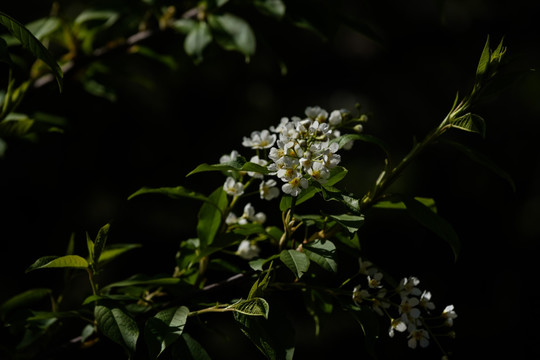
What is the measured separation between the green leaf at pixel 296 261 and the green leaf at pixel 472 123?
27cm

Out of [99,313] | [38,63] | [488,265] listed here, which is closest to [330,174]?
[99,313]

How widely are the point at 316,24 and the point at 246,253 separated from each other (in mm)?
475

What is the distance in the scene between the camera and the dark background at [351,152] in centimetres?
286

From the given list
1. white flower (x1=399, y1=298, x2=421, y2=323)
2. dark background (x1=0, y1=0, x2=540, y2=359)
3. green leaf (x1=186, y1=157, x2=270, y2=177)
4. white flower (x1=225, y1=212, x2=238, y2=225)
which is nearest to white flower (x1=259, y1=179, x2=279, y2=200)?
white flower (x1=225, y1=212, x2=238, y2=225)

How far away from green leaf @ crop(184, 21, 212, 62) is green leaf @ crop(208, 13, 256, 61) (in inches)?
0.7

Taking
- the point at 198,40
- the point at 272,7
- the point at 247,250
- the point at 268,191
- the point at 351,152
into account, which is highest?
the point at 272,7

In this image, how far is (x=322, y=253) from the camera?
2.70 feet

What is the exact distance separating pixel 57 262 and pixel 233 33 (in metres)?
0.62

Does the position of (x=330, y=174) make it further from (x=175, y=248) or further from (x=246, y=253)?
(x=175, y=248)

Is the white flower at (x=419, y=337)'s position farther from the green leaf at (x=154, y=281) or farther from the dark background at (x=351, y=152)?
the dark background at (x=351, y=152)

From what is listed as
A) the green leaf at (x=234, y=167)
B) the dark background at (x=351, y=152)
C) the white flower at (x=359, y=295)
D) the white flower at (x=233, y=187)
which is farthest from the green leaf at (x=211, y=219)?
the dark background at (x=351, y=152)

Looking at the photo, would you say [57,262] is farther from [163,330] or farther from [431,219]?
[431,219]

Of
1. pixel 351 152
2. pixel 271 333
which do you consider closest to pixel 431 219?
pixel 271 333

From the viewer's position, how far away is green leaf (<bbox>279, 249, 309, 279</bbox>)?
2.52 feet
